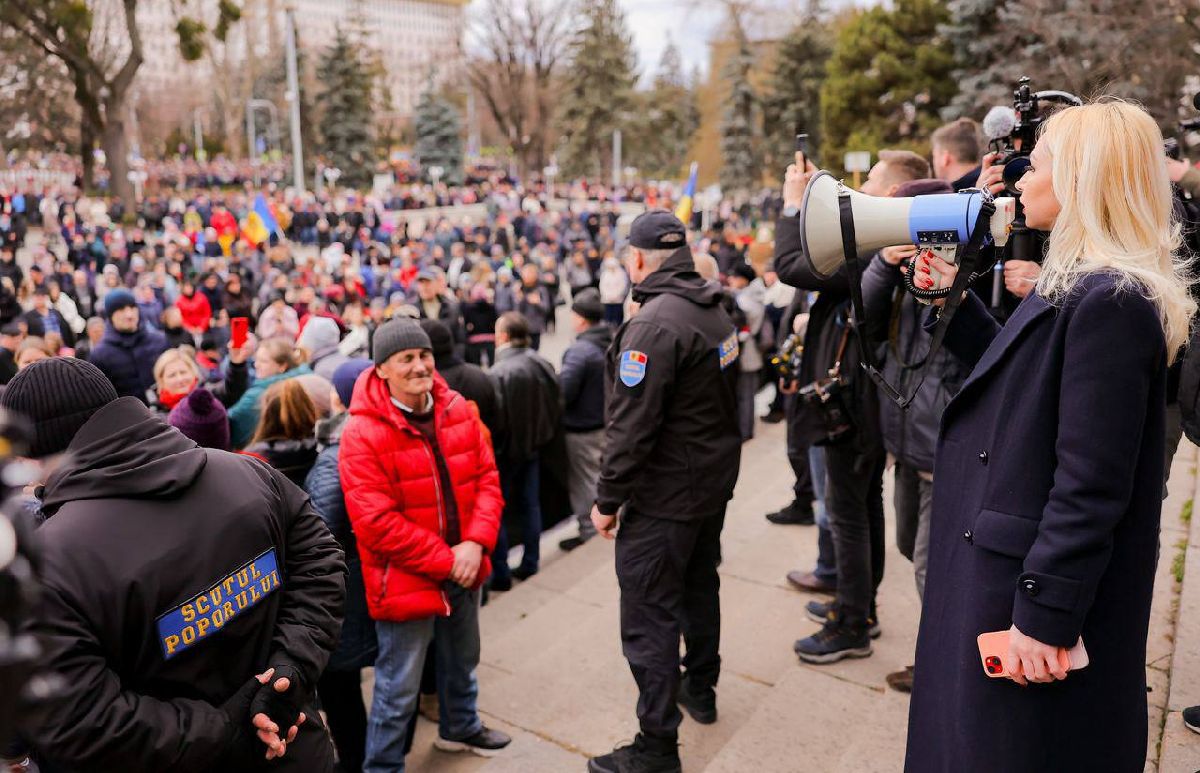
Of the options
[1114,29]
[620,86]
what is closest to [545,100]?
[620,86]

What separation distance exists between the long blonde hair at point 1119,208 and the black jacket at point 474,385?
3.90m

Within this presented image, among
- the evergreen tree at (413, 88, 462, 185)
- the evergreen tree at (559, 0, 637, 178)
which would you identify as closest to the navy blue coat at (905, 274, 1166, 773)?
the evergreen tree at (559, 0, 637, 178)

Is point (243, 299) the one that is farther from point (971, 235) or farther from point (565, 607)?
point (971, 235)

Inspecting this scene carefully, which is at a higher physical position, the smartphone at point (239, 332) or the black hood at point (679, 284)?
the black hood at point (679, 284)

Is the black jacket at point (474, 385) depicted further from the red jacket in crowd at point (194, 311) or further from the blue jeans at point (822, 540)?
the red jacket in crowd at point (194, 311)

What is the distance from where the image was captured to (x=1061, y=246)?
6.09 ft

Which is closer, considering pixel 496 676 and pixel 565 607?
pixel 496 676

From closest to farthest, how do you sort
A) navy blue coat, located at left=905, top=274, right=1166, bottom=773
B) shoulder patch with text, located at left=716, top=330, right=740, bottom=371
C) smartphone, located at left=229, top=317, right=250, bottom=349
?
navy blue coat, located at left=905, top=274, right=1166, bottom=773
shoulder patch with text, located at left=716, top=330, right=740, bottom=371
smartphone, located at left=229, top=317, right=250, bottom=349

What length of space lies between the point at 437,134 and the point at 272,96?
21.9 m

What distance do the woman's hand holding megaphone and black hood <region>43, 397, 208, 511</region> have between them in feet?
5.93

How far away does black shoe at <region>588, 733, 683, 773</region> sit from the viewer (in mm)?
3314

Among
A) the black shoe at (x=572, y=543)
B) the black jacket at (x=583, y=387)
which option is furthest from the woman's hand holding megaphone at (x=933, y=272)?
the black shoe at (x=572, y=543)

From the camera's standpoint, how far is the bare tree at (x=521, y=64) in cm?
5159

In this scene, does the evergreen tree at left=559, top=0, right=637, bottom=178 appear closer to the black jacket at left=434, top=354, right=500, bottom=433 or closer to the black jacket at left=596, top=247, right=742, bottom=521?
the black jacket at left=434, top=354, right=500, bottom=433
